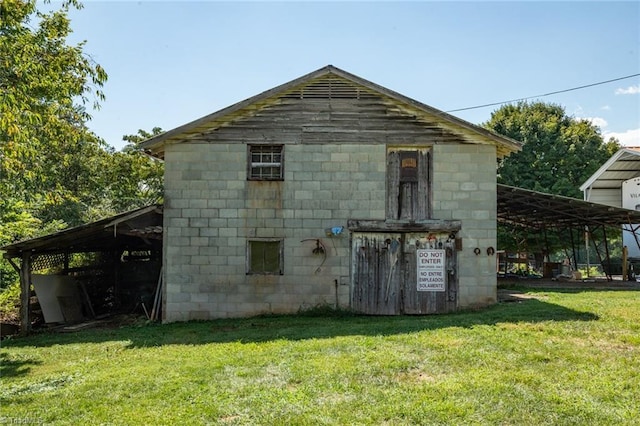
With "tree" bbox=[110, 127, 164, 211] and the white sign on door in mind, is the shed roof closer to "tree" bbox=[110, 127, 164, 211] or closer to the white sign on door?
the white sign on door

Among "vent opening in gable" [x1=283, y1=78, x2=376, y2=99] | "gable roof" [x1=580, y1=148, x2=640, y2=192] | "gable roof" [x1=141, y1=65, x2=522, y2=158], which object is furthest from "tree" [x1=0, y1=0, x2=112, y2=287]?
"gable roof" [x1=580, y1=148, x2=640, y2=192]

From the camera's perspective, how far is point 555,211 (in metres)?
18.4

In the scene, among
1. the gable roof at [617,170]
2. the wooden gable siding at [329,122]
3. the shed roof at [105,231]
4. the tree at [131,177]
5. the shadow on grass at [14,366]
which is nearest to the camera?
the shadow on grass at [14,366]

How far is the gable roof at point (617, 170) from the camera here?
76.3ft

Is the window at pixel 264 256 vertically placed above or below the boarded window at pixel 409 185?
below

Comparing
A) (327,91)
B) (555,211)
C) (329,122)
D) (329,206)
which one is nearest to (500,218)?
(555,211)

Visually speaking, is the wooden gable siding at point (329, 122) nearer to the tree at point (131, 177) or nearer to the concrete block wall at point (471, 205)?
the concrete block wall at point (471, 205)

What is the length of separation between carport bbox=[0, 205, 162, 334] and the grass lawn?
2.71m

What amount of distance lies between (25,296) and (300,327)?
7075 mm

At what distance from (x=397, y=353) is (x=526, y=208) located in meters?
13.8

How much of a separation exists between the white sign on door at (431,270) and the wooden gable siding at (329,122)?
8.99 ft

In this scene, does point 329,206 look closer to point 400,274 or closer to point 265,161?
point 265,161

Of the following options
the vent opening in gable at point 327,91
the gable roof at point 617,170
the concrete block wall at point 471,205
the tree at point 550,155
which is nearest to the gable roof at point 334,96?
the vent opening in gable at point 327,91

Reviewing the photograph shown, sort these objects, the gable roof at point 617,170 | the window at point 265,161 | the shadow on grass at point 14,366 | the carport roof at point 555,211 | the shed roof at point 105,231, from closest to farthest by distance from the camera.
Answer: the shadow on grass at point 14,366
the shed roof at point 105,231
the window at point 265,161
the carport roof at point 555,211
the gable roof at point 617,170
